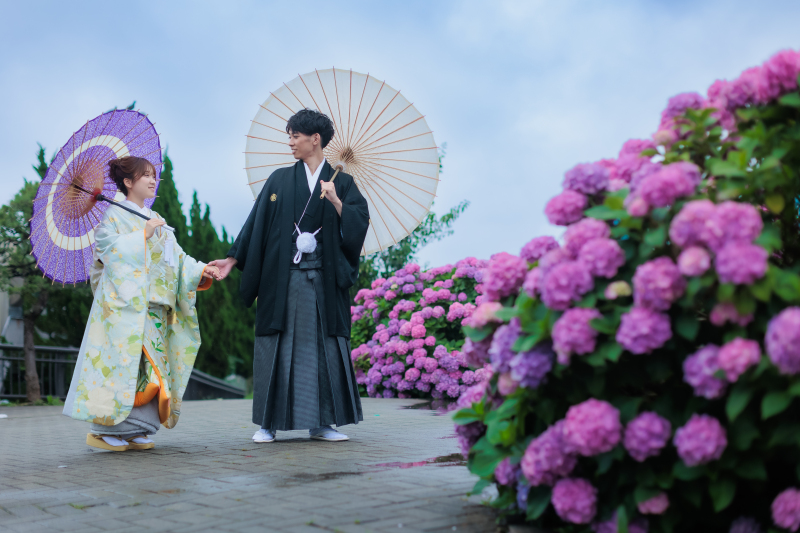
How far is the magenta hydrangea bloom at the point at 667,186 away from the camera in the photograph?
5.90 feet

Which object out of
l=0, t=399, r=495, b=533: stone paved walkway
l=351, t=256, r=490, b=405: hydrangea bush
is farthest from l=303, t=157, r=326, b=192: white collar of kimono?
l=351, t=256, r=490, b=405: hydrangea bush

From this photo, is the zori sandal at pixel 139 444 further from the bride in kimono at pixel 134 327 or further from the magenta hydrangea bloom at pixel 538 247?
the magenta hydrangea bloom at pixel 538 247

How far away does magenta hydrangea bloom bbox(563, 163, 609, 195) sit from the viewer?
2.05 metres

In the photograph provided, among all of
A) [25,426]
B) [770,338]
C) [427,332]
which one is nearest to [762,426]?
[770,338]

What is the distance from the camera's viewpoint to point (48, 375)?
12211 millimetres

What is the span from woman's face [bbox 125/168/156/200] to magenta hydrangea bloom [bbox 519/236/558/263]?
3214 mm

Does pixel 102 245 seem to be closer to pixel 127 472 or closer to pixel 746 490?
pixel 127 472

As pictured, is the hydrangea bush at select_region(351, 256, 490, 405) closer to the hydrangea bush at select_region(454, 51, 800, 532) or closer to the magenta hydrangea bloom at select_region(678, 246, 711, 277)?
the hydrangea bush at select_region(454, 51, 800, 532)

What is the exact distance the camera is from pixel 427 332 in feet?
26.0

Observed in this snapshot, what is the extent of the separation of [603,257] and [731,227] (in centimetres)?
31

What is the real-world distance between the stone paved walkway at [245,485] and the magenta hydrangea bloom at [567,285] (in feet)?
2.71

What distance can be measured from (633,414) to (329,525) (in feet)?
3.49

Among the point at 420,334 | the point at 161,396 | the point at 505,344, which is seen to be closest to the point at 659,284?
the point at 505,344

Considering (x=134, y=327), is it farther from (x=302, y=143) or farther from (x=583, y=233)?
(x=583, y=233)
